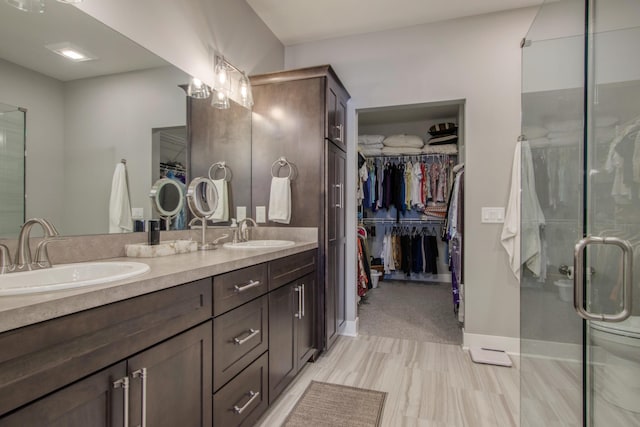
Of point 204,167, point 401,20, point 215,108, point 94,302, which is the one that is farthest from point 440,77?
point 94,302

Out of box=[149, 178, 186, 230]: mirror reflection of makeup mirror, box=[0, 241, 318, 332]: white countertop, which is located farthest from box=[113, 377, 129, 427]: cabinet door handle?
box=[149, 178, 186, 230]: mirror reflection of makeup mirror

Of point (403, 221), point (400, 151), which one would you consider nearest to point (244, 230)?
point (400, 151)

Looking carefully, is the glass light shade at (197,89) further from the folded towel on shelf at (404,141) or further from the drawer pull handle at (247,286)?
the folded towel on shelf at (404,141)

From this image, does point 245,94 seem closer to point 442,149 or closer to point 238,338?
point 238,338

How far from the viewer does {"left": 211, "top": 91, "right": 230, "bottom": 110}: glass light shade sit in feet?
7.30

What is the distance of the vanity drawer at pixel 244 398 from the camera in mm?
1285

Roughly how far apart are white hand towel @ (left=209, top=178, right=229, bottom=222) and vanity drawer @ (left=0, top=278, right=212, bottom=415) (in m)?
1.29

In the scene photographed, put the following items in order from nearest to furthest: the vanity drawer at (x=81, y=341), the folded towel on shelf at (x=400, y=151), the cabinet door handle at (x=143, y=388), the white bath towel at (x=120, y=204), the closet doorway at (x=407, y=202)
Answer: the vanity drawer at (x=81, y=341) < the cabinet door handle at (x=143, y=388) < the white bath towel at (x=120, y=204) < the closet doorway at (x=407, y=202) < the folded towel on shelf at (x=400, y=151)

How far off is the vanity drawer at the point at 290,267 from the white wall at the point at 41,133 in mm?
962

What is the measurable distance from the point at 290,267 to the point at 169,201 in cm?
80

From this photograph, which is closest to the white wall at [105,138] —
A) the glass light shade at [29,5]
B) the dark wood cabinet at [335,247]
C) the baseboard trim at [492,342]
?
the glass light shade at [29,5]

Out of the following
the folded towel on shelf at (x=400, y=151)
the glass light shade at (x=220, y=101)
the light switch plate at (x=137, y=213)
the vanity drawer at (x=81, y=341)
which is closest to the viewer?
the vanity drawer at (x=81, y=341)

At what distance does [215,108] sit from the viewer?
90.7 inches

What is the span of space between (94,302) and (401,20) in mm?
3003
